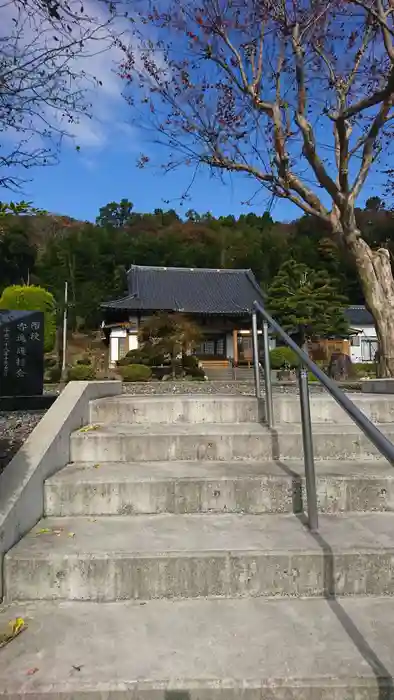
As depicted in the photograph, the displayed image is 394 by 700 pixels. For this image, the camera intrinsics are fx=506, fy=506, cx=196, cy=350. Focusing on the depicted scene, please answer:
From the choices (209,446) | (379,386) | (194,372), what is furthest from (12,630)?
(194,372)

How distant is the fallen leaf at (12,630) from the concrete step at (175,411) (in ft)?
5.39

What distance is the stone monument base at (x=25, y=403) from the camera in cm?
545

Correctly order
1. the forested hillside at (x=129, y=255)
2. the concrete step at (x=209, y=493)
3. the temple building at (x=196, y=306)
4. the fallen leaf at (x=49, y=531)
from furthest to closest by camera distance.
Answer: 1. the forested hillside at (x=129, y=255)
2. the temple building at (x=196, y=306)
3. the concrete step at (x=209, y=493)
4. the fallen leaf at (x=49, y=531)

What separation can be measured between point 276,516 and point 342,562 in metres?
0.47

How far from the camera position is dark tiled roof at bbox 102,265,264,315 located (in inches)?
1152

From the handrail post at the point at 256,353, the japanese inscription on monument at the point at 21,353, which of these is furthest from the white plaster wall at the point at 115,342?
the handrail post at the point at 256,353

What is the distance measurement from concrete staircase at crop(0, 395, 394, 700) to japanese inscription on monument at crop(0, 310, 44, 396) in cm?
330

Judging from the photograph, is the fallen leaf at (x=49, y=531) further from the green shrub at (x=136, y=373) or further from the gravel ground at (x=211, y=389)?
the green shrub at (x=136, y=373)

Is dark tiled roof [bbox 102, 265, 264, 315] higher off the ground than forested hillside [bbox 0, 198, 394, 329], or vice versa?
forested hillside [bbox 0, 198, 394, 329]

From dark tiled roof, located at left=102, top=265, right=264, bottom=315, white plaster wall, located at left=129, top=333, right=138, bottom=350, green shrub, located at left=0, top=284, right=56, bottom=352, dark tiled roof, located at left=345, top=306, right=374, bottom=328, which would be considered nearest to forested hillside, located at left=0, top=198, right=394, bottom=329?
dark tiled roof, located at left=345, top=306, right=374, bottom=328

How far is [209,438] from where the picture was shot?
9.34 ft

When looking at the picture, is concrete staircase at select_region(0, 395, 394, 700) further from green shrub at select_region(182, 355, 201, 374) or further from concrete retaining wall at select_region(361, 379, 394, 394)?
green shrub at select_region(182, 355, 201, 374)

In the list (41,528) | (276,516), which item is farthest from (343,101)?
(41,528)

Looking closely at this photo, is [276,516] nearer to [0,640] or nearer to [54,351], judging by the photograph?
[0,640]
